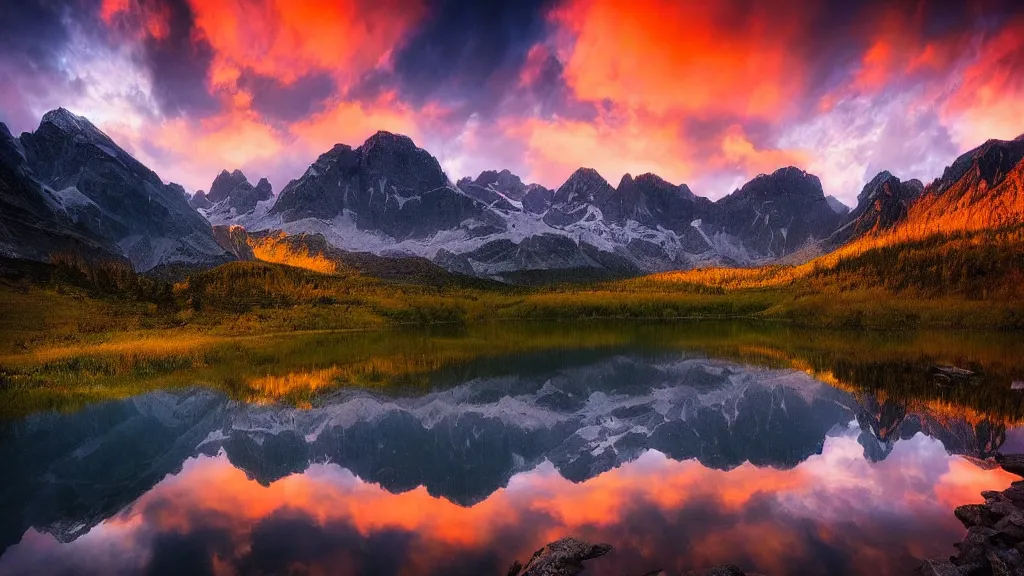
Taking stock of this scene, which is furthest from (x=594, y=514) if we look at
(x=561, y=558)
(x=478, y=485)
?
(x=478, y=485)

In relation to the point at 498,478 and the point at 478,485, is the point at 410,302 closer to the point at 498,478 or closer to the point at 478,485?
the point at 498,478

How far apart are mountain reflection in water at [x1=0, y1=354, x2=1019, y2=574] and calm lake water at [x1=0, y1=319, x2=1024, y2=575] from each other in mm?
126

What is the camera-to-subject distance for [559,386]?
55.1 metres

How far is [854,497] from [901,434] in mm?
12912

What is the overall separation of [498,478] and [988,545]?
57.7 feet

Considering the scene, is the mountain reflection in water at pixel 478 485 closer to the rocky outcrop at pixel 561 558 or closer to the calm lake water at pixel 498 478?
the calm lake water at pixel 498 478

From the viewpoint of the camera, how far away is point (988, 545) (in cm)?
1520

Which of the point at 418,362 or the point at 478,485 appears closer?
the point at 478,485

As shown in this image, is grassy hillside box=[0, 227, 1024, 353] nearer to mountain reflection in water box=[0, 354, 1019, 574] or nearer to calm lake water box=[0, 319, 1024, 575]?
calm lake water box=[0, 319, 1024, 575]

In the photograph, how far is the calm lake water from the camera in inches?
699

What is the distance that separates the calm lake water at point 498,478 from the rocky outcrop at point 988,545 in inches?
35.6

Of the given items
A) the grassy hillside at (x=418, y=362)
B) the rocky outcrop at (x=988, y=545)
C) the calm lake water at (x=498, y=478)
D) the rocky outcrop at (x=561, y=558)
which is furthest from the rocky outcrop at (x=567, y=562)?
the grassy hillside at (x=418, y=362)

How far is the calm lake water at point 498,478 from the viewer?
17750 mm

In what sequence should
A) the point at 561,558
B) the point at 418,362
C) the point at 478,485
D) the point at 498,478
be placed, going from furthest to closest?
the point at 418,362, the point at 498,478, the point at 478,485, the point at 561,558
